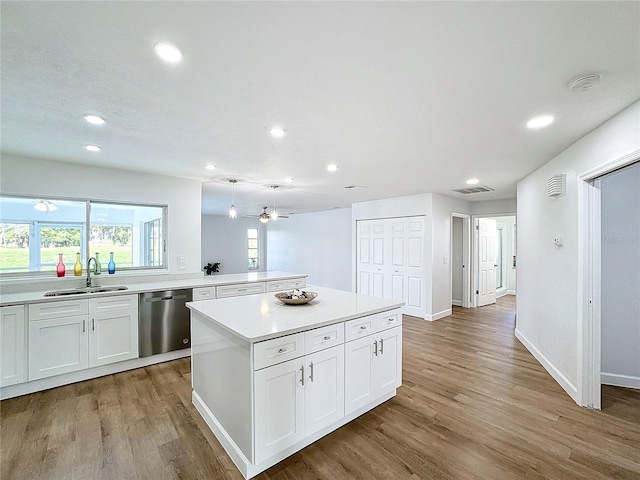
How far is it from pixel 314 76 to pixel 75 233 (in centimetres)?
372

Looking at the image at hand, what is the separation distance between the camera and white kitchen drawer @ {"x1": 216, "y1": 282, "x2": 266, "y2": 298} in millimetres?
3895

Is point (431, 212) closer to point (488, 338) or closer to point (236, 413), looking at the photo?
point (488, 338)

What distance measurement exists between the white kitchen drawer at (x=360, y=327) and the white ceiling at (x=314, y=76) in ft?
5.27

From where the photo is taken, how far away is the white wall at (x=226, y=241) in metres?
9.53

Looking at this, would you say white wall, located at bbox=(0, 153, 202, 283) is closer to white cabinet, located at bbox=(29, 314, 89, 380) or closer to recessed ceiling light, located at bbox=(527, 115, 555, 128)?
white cabinet, located at bbox=(29, 314, 89, 380)

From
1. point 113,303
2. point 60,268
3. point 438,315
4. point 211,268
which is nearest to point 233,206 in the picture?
point 113,303

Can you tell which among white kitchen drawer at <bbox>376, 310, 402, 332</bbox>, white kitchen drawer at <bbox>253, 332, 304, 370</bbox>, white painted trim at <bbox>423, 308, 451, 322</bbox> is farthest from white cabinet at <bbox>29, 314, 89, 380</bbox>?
white painted trim at <bbox>423, 308, 451, 322</bbox>

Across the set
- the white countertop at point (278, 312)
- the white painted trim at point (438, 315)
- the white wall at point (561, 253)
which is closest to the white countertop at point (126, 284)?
the white countertop at point (278, 312)

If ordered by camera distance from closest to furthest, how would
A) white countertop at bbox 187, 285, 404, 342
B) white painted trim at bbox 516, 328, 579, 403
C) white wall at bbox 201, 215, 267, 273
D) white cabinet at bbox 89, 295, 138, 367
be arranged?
1. white countertop at bbox 187, 285, 404, 342
2. white painted trim at bbox 516, 328, 579, 403
3. white cabinet at bbox 89, 295, 138, 367
4. white wall at bbox 201, 215, 267, 273

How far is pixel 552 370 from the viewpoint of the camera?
311 cm

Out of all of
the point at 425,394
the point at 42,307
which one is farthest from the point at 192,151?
the point at 425,394

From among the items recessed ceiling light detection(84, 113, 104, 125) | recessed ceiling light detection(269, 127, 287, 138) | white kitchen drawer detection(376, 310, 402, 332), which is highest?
recessed ceiling light detection(84, 113, 104, 125)

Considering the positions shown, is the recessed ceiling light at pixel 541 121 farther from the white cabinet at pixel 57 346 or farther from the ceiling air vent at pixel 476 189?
the white cabinet at pixel 57 346

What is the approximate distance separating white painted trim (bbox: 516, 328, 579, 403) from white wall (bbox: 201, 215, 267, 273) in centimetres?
853
